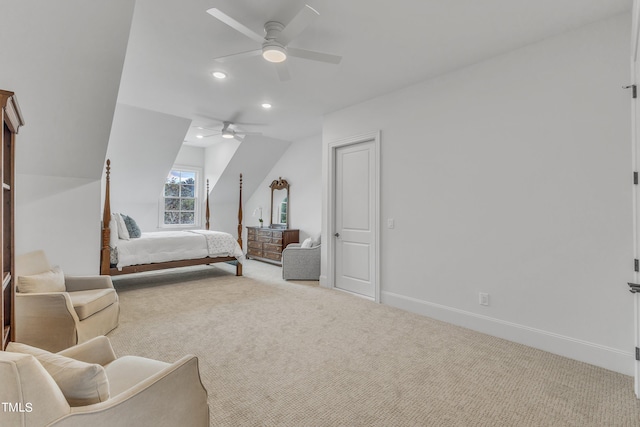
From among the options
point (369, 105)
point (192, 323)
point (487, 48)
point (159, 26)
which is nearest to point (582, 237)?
point (487, 48)

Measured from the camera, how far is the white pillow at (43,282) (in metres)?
2.46

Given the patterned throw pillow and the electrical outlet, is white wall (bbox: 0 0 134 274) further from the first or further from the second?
the electrical outlet

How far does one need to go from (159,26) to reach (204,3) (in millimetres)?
562

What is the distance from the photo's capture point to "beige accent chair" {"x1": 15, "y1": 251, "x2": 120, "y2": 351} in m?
2.39

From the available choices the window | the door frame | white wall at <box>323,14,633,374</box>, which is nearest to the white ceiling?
white wall at <box>323,14,633,374</box>

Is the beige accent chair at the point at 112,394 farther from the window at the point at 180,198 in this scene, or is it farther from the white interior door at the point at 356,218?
the window at the point at 180,198

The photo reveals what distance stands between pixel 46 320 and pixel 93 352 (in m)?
1.36

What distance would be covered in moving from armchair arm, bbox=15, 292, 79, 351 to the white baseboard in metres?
3.30

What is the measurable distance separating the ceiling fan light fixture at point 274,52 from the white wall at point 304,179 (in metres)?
3.75

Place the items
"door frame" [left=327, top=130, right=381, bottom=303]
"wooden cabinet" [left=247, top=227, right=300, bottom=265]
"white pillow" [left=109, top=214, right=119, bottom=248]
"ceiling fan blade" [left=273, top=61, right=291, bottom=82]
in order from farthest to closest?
"wooden cabinet" [left=247, top=227, right=300, bottom=265] < "white pillow" [left=109, top=214, right=119, bottom=248] < "door frame" [left=327, top=130, right=381, bottom=303] < "ceiling fan blade" [left=273, top=61, right=291, bottom=82]

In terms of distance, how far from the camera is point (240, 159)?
690 cm

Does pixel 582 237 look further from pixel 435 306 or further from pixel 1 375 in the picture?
pixel 1 375

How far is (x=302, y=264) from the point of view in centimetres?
530

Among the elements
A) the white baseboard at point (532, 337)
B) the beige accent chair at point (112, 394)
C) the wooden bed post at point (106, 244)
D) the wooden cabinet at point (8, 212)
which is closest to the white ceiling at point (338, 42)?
the wooden cabinet at point (8, 212)
